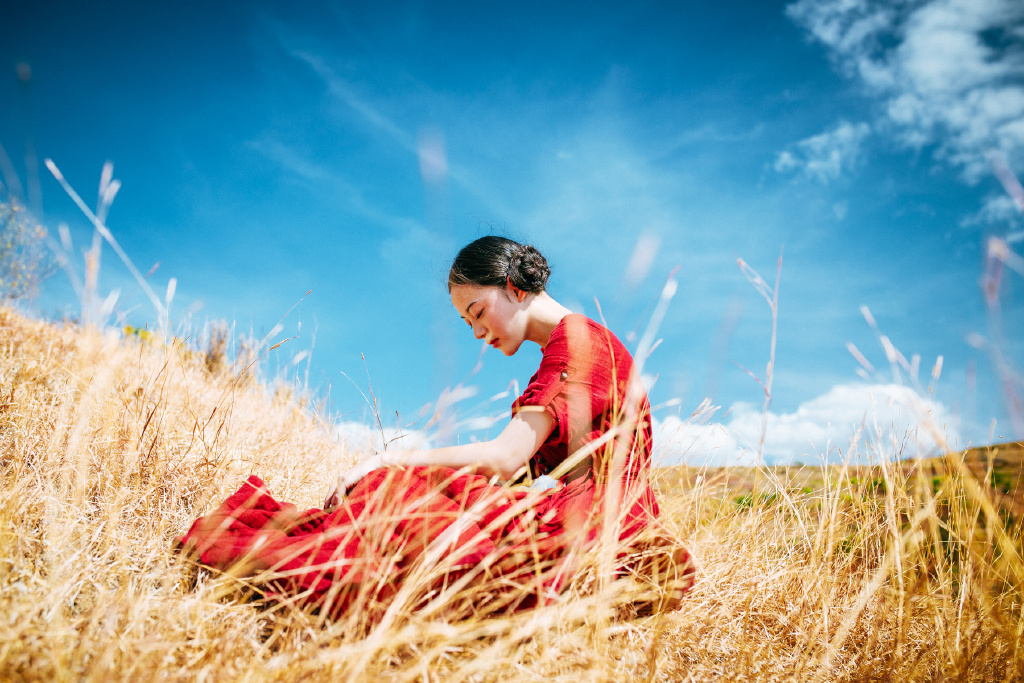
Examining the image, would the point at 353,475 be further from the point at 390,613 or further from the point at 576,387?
the point at 576,387

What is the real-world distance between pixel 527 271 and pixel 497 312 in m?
0.22

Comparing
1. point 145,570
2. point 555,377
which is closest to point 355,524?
point 145,570

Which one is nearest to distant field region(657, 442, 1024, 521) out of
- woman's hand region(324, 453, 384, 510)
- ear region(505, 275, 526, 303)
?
ear region(505, 275, 526, 303)

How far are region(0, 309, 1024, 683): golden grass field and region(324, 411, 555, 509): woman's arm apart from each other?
1.22ft

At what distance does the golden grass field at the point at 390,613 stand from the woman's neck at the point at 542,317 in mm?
907

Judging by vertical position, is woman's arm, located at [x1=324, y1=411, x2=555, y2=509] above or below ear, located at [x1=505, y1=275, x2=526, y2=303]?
below

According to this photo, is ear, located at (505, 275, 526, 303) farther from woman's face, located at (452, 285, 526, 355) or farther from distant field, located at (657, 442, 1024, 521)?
distant field, located at (657, 442, 1024, 521)

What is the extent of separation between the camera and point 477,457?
1.45 meters

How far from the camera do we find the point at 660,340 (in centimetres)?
152

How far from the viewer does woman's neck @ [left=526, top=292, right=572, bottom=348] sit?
2.02m

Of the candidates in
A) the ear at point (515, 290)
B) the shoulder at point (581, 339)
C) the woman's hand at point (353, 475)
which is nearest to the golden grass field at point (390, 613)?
the woman's hand at point (353, 475)

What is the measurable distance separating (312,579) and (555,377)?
90 cm

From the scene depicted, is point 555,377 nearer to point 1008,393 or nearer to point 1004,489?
point 1008,393

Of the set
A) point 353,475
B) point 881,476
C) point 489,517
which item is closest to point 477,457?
point 489,517
